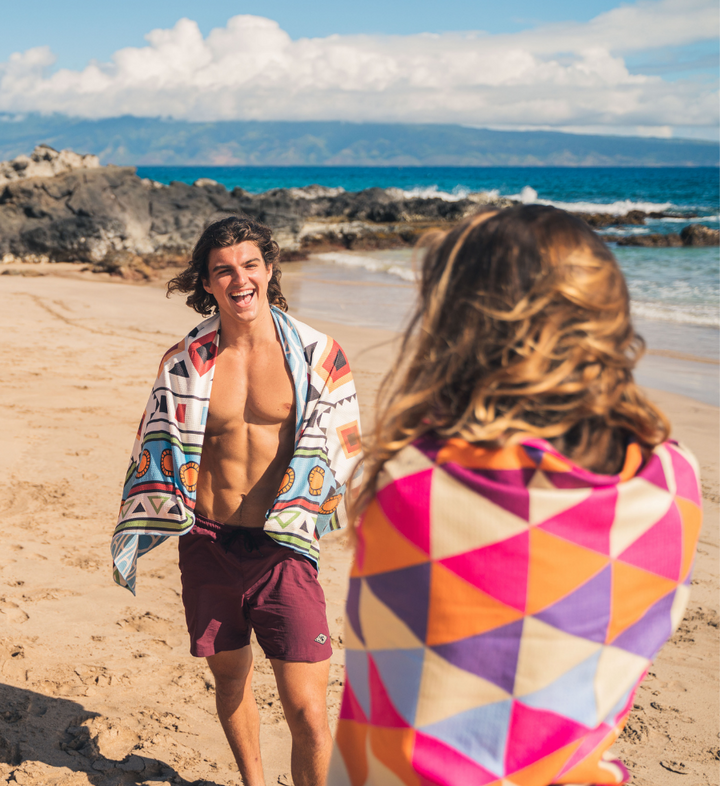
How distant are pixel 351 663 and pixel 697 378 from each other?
902cm

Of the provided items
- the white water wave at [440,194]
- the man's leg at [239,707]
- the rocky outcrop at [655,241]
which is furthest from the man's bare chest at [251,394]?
the white water wave at [440,194]

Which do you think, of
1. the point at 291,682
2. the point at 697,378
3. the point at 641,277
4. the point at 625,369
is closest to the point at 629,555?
the point at 625,369

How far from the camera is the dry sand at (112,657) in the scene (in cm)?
298

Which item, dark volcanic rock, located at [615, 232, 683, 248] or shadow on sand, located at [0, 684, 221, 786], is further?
dark volcanic rock, located at [615, 232, 683, 248]

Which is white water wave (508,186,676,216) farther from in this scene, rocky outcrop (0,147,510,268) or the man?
the man

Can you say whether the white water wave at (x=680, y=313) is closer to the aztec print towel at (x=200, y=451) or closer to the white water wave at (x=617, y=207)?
the aztec print towel at (x=200, y=451)

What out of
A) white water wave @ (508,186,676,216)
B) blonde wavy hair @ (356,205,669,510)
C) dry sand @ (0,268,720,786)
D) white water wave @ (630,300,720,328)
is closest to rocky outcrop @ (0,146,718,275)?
white water wave @ (630,300,720,328)

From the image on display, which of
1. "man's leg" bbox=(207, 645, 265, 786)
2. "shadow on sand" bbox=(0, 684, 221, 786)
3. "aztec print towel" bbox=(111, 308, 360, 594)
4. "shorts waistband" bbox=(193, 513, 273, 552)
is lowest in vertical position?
"shadow on sand" bbox=(0, 684, 221, 786)

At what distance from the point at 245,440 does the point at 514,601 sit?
170cm

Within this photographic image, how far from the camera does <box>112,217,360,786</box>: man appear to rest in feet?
8.33

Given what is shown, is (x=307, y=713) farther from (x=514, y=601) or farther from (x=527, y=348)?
(x=527, y=348)

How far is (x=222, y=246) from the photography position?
9.50ft

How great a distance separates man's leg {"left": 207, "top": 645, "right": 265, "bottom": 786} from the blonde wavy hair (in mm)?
→ 1562

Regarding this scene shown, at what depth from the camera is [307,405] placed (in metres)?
2.73
